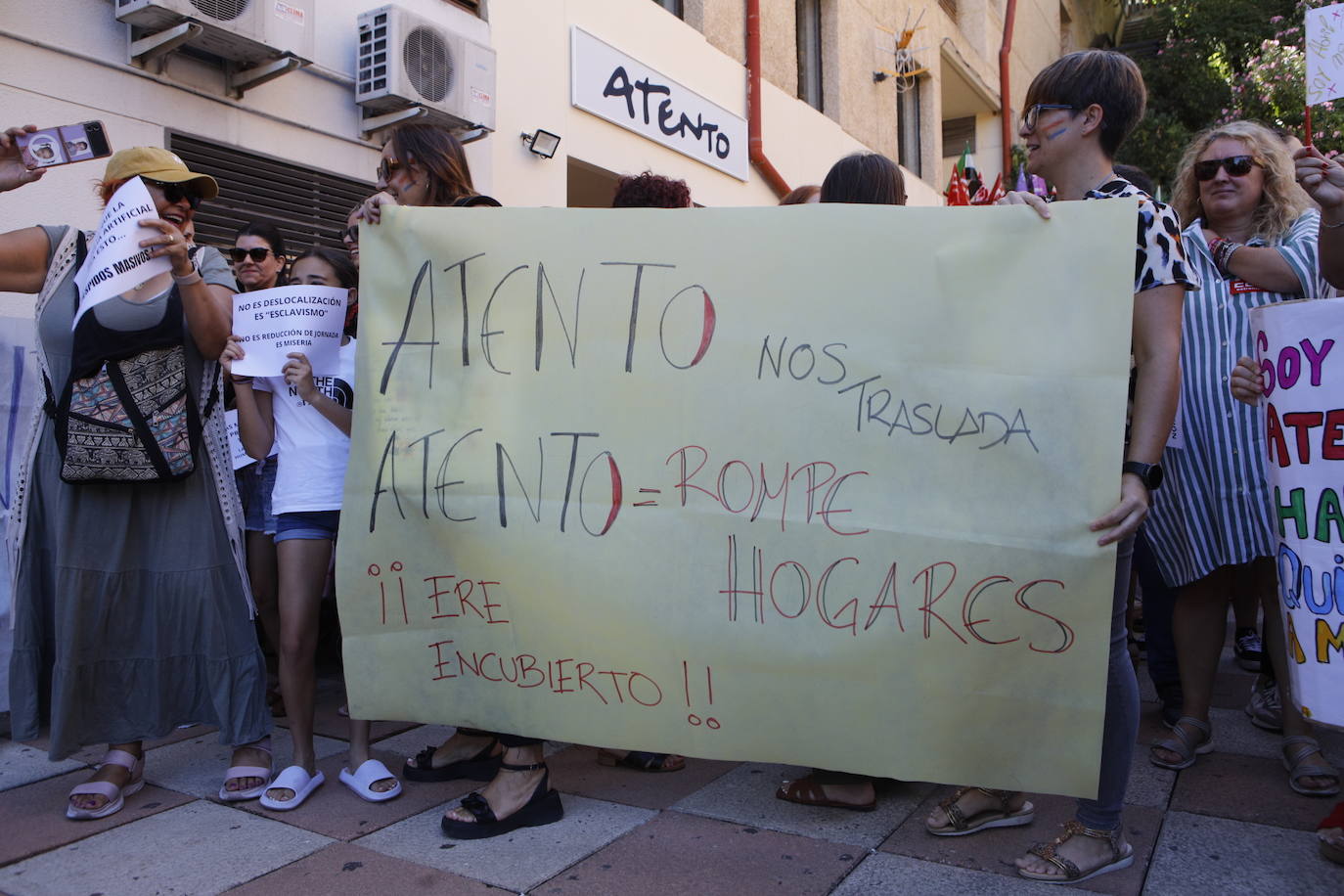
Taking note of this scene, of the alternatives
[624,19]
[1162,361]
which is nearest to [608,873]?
[1162,361]

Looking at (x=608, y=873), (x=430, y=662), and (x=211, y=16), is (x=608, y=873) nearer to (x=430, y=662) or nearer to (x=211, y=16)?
(x=430, y=662)

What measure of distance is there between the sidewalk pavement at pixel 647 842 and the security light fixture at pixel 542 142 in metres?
5.33

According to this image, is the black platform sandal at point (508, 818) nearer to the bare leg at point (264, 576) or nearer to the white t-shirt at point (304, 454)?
the white t-shirt at point (304, 454)

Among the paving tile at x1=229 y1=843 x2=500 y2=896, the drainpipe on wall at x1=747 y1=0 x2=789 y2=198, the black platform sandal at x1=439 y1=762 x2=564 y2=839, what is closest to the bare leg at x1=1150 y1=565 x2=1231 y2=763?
the black platform sandal at x1=439 y1=762 x2=564 y2=839

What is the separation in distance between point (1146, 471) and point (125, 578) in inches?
103

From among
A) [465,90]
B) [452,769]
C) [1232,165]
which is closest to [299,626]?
[452,769]

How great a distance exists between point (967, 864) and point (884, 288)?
52.4 inches

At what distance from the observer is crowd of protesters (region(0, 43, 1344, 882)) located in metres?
2.72

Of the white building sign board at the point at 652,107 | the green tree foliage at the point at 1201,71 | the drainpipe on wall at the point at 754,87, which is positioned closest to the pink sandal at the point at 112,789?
the white building sign board at the point at 652,107

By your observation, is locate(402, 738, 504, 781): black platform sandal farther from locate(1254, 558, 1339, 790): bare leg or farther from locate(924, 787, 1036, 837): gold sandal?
locate(1254, 558, 1339, 790): bare leg

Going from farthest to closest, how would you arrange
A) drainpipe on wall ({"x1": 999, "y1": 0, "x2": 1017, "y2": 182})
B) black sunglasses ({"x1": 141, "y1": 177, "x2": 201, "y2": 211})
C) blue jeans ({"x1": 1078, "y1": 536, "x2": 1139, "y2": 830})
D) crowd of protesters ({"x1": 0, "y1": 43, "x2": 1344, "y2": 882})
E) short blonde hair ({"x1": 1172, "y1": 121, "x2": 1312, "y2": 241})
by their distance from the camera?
1. drainpipe on wall ({"x1": 999, "y1": 0, "x2": 1017, "y2": 182})
2. short blonde hair ({"x1": 1172, "y1": 121, "x2": 1312, "y2": 241})
3. black sunglasses ({"x1": 141, "y1": 177, "x2": 201, "y2": 211})
4. crowd of protesters ({"x1": 0, "y1": 43, "x2": 1344, "y2": 882})
5. blue jeans ({"x1": 1078, "y1": 536, "x2": 1139, "y2": 830})

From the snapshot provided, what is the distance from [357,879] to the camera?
2.33 metres

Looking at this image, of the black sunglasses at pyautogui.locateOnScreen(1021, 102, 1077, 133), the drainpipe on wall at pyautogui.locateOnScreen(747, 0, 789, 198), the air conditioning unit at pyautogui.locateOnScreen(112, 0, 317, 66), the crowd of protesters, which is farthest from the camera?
the drainpipe on wall at pyautogui.locateOnScreen(747, 0, 789, 198)

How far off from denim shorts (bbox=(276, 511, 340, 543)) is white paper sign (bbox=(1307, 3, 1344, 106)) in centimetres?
307
